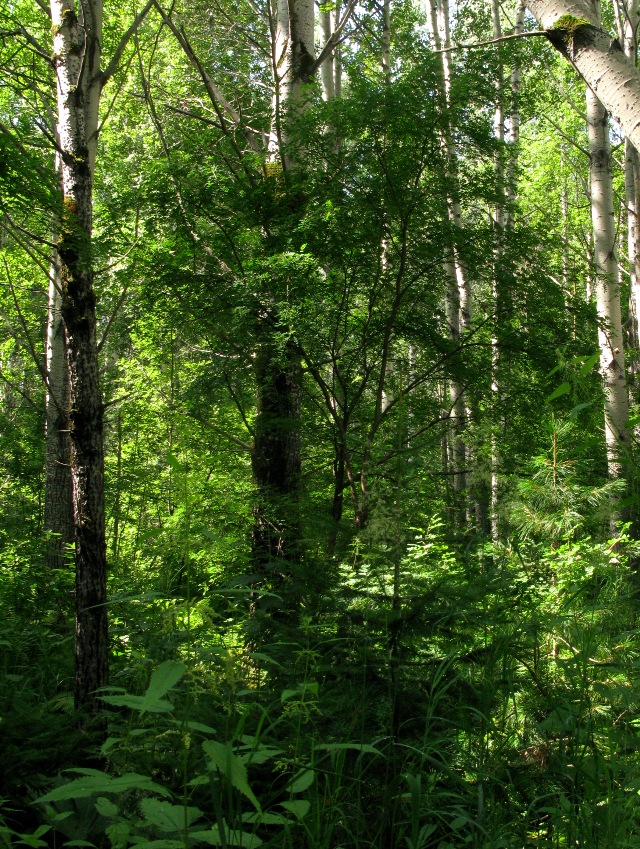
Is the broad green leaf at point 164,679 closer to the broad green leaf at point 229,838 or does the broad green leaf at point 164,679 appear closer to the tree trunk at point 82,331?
the broad green leaf at point 229,838

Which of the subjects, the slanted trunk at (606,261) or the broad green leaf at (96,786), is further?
the slanted trunk at (606,261)

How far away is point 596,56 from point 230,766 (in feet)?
11.4

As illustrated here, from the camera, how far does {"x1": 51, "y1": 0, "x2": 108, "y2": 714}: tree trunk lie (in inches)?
138

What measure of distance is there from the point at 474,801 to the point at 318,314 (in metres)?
3.16

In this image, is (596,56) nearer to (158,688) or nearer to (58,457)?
(158,688)

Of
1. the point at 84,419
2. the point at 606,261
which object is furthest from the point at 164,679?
the point at 606,261

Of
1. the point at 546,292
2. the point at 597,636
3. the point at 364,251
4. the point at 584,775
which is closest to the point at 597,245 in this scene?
the point at 546,292

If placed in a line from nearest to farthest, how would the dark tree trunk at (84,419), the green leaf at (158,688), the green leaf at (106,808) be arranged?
the green leaf at (158,688), the green leaf at (106,808), the dark tree trunk at (84,419)

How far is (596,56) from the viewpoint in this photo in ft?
10.8

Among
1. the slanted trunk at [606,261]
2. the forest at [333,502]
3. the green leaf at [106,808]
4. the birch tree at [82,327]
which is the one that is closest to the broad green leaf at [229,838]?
the forest at [333,502]

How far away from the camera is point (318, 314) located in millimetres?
4566

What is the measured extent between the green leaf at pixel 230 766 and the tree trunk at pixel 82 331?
7.46ft

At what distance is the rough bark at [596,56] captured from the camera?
3.12 metres

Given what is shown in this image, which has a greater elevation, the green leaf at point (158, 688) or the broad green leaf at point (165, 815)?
the green leaf at point (158, 688)
